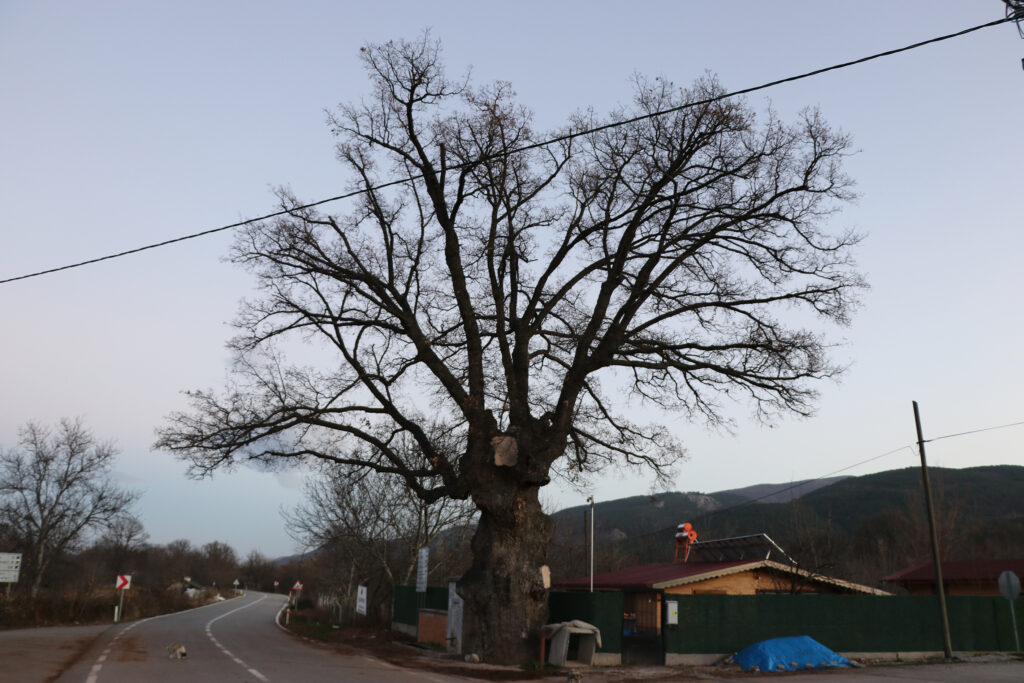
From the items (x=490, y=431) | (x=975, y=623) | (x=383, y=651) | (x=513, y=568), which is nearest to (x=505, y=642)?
(x=513, y=568)

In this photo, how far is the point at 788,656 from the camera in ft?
61.3

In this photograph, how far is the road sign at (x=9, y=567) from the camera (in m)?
31.2

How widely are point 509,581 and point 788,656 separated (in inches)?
304

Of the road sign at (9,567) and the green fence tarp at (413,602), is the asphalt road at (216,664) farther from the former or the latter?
the road sign at (9,567)

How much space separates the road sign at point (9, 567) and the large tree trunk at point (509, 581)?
2469 centimetres

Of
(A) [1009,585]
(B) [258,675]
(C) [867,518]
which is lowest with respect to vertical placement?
(B) [258,675]

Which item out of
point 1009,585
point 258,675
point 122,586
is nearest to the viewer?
point 258,675

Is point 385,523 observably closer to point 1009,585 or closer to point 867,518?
point 1009,585

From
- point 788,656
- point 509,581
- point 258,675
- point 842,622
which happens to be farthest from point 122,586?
point 842,622

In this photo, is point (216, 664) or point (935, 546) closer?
Answer: point (216, 664)

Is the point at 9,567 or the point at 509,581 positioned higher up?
the point at 509,581

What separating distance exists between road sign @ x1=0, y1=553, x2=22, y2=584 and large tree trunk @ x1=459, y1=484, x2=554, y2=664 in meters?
24.7

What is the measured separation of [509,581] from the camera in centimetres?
1761

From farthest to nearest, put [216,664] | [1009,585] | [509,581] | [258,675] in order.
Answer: [1009,585] < [509,581] < [216,664] < [258,675]
